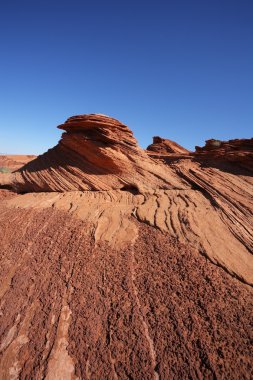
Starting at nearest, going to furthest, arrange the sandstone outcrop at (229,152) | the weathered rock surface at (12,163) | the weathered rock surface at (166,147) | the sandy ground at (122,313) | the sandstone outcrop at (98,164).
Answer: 1. the sandy ground at (122,313)
2. the sandstone outcrop at (229,152)
3. the sandstone outcrop at (98,164)
4. the weathered rock surface at (166,147)
5. the weathered rock surface at (12,163)

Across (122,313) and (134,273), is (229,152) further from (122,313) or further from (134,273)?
(122,313)

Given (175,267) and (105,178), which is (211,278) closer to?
(175,267)

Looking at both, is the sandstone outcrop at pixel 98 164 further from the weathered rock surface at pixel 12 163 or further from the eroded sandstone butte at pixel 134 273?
the weathered rock surface at pixel 12 163

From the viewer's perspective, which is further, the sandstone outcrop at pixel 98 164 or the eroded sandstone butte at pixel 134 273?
the sandstone outcrop at pixel 98 164

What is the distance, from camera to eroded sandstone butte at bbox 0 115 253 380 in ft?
10.6

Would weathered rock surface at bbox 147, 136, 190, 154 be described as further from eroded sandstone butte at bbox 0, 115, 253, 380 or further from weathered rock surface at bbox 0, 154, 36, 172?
weathered rock surface at bbox 0, 154, 36, 172

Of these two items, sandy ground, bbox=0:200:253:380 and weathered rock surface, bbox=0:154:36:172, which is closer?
sandy ground, bbox=0:200:253:380

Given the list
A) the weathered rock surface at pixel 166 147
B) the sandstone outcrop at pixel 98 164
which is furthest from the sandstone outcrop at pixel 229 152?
the weathered rock surface at pixel 166 147

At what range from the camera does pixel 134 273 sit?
179 inches

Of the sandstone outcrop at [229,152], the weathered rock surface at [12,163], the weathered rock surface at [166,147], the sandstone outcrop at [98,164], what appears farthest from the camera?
the weathered rock surface at [12,163]

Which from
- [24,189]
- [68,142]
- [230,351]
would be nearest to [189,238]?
[230,351]

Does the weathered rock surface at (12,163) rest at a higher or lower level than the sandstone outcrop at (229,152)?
lower

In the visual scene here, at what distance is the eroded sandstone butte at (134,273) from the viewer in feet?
10.6

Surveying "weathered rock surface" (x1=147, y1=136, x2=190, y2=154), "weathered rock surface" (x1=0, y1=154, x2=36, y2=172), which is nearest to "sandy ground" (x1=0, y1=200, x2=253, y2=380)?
"weathered rock surface" (x1=147, y1=136, x2=190, y2=154)
